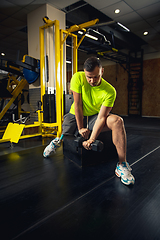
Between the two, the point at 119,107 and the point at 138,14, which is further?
the point at 119,107

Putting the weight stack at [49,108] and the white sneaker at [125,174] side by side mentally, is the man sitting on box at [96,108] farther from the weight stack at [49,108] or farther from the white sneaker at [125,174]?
the weight stack at [49,108]

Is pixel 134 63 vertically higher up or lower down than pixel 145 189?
higher up

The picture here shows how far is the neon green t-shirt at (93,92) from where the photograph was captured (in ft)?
4.55

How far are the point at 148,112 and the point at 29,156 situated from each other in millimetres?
6149

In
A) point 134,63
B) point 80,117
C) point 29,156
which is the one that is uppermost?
point 134,63

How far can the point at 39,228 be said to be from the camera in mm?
817

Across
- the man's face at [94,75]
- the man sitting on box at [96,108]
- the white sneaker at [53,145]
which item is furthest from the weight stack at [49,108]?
the man's face at [94,75]

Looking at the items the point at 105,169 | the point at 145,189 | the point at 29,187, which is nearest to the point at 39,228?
the point at 29,187

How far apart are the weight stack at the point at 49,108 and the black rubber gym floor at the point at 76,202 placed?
126 centimetres

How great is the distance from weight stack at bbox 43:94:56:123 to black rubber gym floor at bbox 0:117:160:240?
126 cm

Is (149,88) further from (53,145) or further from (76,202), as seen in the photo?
(76,202)

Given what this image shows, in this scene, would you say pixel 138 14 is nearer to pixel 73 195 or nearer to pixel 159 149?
pixel 159 149

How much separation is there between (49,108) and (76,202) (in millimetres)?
2042

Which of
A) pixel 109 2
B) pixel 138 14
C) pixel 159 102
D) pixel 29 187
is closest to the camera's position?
pixel 29 187
